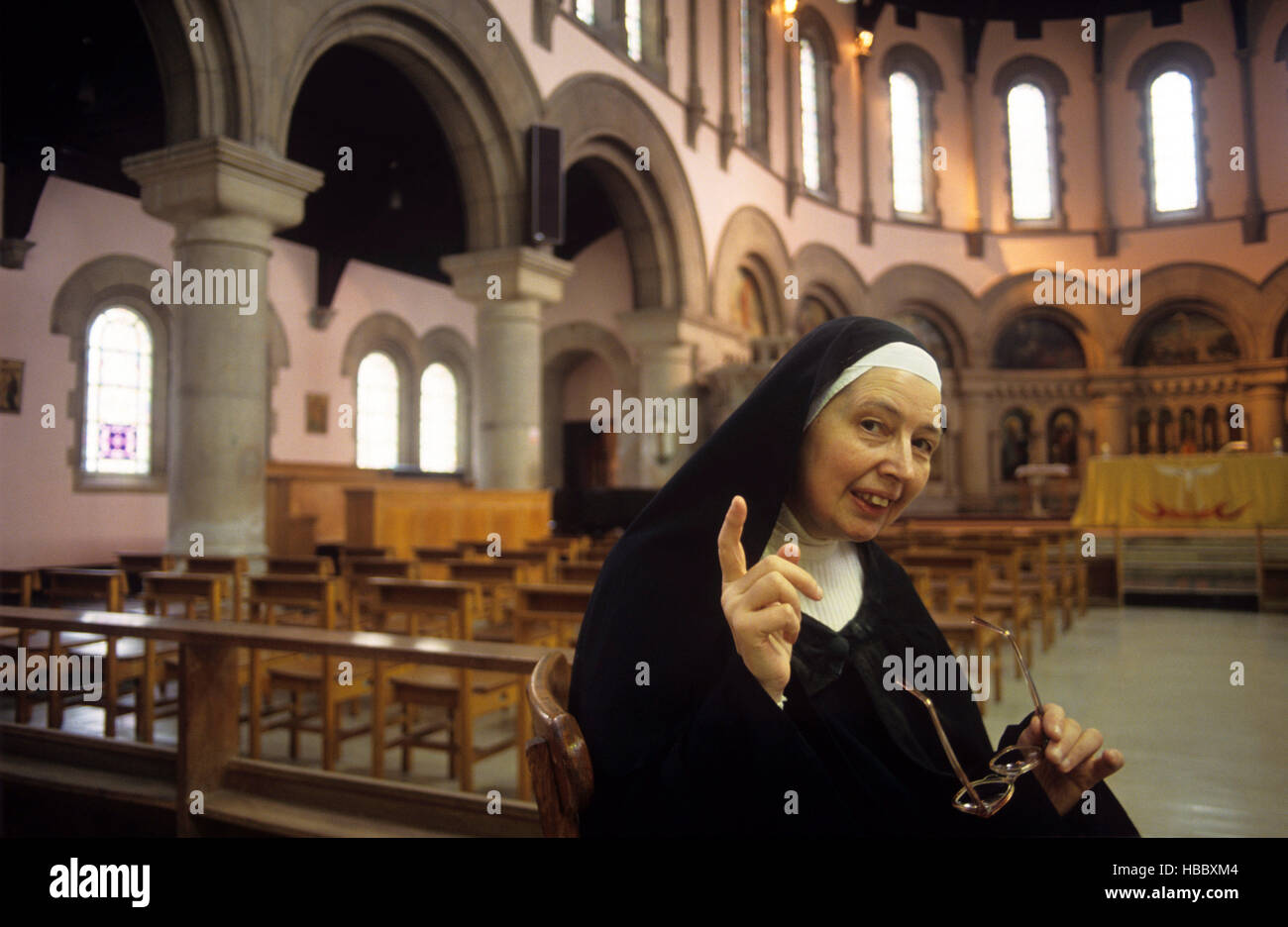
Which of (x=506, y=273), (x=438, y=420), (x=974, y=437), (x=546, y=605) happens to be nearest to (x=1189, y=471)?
(x=506, y=273)

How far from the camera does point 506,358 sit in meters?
10.1

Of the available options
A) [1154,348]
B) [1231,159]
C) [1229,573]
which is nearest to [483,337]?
[1229,573]

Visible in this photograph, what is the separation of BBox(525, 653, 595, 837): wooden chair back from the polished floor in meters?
2.25

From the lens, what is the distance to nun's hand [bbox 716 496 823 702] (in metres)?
0.96

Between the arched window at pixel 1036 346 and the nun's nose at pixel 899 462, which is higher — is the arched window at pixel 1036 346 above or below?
above

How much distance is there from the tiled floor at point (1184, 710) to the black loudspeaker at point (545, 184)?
21.8ft

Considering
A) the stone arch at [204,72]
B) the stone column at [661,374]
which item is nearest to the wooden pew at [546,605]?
the stone arch at [204,72]

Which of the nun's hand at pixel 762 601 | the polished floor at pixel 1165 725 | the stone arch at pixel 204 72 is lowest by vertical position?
the polished floor at pixel 1165 725

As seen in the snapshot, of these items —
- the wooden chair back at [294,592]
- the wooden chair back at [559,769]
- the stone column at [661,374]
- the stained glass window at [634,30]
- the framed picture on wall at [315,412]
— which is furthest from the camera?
the framed picture on wall at [315,412]

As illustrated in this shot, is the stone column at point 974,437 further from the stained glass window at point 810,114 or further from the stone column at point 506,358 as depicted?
the stone column at point 506,358

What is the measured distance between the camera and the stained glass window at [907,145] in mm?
20047

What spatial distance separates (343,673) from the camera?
13.4 ft

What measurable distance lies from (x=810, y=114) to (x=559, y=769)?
1917 cm

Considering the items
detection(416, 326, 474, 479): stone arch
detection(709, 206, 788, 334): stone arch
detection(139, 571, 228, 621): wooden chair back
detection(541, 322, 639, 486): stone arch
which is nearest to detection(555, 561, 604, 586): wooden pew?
detection(139, 571, 228, 621): wooden chair back
